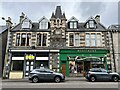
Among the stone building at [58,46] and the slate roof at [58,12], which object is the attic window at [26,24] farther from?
the slate roof at [58,12]

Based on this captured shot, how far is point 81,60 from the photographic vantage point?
2403cm

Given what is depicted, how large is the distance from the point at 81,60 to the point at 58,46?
3945mm

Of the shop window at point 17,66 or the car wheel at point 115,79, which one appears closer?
the car wheel at point 115,79

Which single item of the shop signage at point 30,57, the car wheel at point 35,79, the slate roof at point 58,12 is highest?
the slate roof at point 58,12

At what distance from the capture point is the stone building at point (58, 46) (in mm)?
24016

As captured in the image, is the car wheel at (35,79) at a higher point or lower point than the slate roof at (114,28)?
lower

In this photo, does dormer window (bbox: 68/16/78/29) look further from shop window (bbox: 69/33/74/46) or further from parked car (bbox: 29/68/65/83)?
parked car (bbox: 29/68/65/83)

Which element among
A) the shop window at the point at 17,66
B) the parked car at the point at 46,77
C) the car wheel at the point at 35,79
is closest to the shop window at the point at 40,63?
the shop window at the point at 17,66

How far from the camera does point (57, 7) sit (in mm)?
28000

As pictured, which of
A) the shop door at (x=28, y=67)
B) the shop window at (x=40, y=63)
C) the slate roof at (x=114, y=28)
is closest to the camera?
the shop door at (x=28, y=67)

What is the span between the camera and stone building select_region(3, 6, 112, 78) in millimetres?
24016

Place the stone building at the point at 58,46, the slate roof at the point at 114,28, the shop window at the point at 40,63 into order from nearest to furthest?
the stone building at the point at 58,46, the shop window at the point at 40,63, the slate roof at the point at 114,28

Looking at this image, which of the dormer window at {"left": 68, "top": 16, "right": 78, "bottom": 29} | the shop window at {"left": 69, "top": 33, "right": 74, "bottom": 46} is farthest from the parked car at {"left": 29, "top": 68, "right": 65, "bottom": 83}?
the dormer window at {"left": 68, "top": 16, "right": 78, "bottom": 29}

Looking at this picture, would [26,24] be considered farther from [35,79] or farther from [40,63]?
[35,79]
